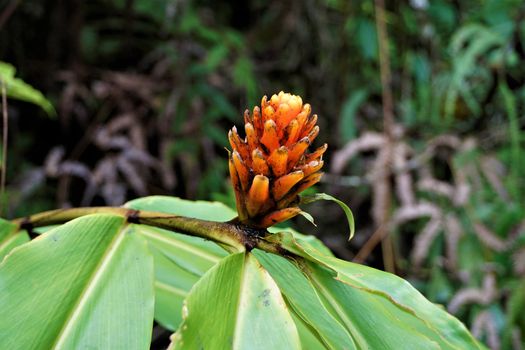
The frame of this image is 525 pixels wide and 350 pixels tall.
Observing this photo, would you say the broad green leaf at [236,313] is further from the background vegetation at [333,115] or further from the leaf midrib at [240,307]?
the background vegetation at [333,115]

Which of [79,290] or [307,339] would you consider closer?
[79,290]

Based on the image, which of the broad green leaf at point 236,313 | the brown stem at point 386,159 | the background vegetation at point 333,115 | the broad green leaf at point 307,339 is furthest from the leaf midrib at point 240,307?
the brown stem at point 386,159

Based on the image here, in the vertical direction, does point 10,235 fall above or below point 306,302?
above

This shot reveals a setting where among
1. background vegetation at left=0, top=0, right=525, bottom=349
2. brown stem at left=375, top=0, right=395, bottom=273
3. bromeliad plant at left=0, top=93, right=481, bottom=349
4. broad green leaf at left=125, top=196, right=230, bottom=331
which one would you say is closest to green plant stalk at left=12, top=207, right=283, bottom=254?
bromeliad plant at left=0, top=93, right=481, bottom=349

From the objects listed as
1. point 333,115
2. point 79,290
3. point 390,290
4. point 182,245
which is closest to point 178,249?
point 182,245

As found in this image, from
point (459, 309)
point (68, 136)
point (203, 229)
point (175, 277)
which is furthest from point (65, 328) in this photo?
point (68, 136)

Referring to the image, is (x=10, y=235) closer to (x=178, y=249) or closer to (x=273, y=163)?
(x=178, y=249)

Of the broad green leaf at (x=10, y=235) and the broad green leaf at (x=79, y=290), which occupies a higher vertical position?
the broad green leaf at (x=10, y=235)
